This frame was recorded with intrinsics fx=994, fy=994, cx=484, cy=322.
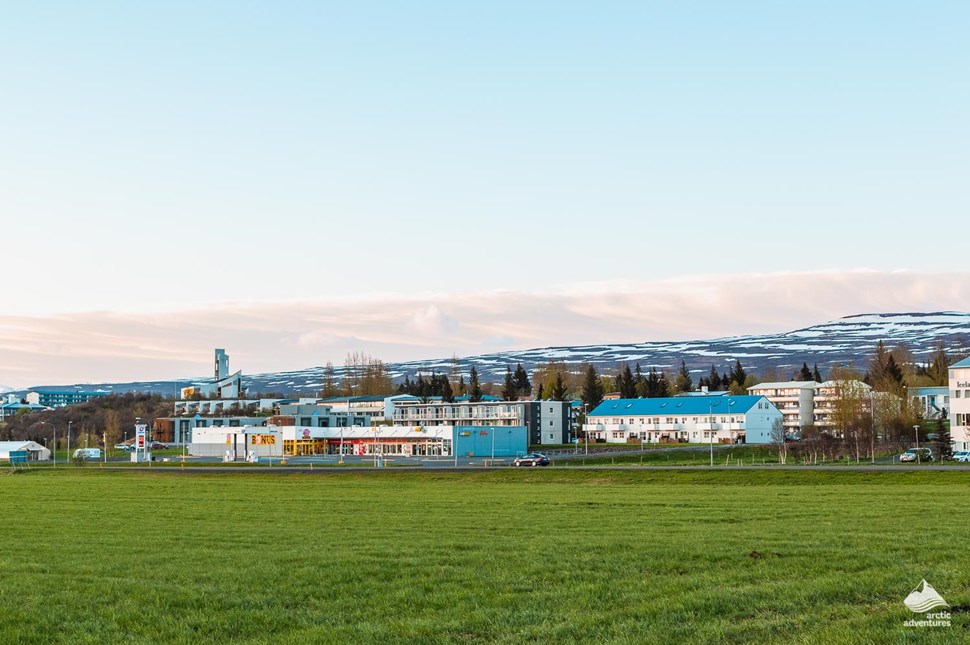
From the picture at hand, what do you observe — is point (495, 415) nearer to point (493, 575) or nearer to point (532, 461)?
point (532, 461)

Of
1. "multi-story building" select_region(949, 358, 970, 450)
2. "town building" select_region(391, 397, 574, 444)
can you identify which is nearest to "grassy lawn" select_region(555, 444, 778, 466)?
"multi-story building" select_region(949, 358, 970, 450)

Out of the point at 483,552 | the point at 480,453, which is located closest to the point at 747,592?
the point at 483,552

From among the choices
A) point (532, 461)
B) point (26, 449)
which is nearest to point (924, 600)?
point (532, 461)

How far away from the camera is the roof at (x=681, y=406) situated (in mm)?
148000

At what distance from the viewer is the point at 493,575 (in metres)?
17.6

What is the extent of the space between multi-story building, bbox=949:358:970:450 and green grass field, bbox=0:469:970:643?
241ft

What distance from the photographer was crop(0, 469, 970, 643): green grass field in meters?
13.4

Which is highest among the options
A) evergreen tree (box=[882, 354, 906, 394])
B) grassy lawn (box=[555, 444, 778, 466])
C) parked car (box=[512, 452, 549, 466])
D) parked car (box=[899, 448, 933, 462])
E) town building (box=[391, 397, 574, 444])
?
evergreen tree (box=[882, 354, 906, 394])

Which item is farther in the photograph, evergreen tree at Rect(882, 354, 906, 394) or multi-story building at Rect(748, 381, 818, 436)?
multi-story building at Rect(748, 381, 818, 436)

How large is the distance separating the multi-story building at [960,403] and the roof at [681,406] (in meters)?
43.9

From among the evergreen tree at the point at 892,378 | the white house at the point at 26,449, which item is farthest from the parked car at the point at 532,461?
the white house at the point at 26,449

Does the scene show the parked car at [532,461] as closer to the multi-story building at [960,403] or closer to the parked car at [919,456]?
the parked car at [919,456]

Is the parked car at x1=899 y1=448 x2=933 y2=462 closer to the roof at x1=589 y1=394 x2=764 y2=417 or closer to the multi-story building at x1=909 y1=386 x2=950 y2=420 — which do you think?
→ the roof at x1=589 y1=394 x2=764 y2=417

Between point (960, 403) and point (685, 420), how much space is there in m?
54.0
